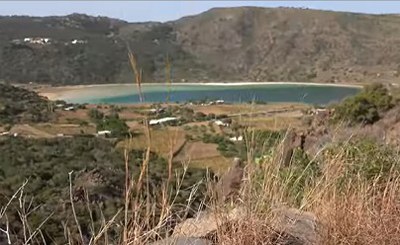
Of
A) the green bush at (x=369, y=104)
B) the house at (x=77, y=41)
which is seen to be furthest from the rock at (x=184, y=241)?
the house at (x=77, y=41)

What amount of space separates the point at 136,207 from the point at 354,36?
10126 cm

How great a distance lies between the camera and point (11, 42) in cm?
8625

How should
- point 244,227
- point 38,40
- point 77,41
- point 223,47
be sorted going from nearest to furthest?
point 244,227
point 38,40
point 77,41
point 223,47

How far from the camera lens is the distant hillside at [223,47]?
90.0m

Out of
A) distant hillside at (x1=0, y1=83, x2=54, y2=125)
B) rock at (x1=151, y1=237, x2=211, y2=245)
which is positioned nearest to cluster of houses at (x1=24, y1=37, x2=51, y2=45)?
distant hillside at (x1=0, y1=83, x2=54, y2=125)

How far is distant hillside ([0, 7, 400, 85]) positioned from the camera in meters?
90.0

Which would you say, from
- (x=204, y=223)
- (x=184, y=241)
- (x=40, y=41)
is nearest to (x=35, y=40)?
(x=40, y=41)

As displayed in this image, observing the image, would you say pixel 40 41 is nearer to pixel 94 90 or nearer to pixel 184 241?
pixel 94 90

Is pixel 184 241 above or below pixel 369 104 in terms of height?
above

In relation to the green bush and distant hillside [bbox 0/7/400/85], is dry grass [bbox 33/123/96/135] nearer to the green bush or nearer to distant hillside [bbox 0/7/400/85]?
the green bush

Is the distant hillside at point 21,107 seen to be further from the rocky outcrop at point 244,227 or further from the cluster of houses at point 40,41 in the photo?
→ the cluster of houses at point 40,41

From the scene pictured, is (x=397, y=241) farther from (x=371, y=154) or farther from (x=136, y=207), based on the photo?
(x=371, y=154)

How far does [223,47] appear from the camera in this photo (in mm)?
106688

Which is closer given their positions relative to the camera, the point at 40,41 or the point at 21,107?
the point at 21,107
